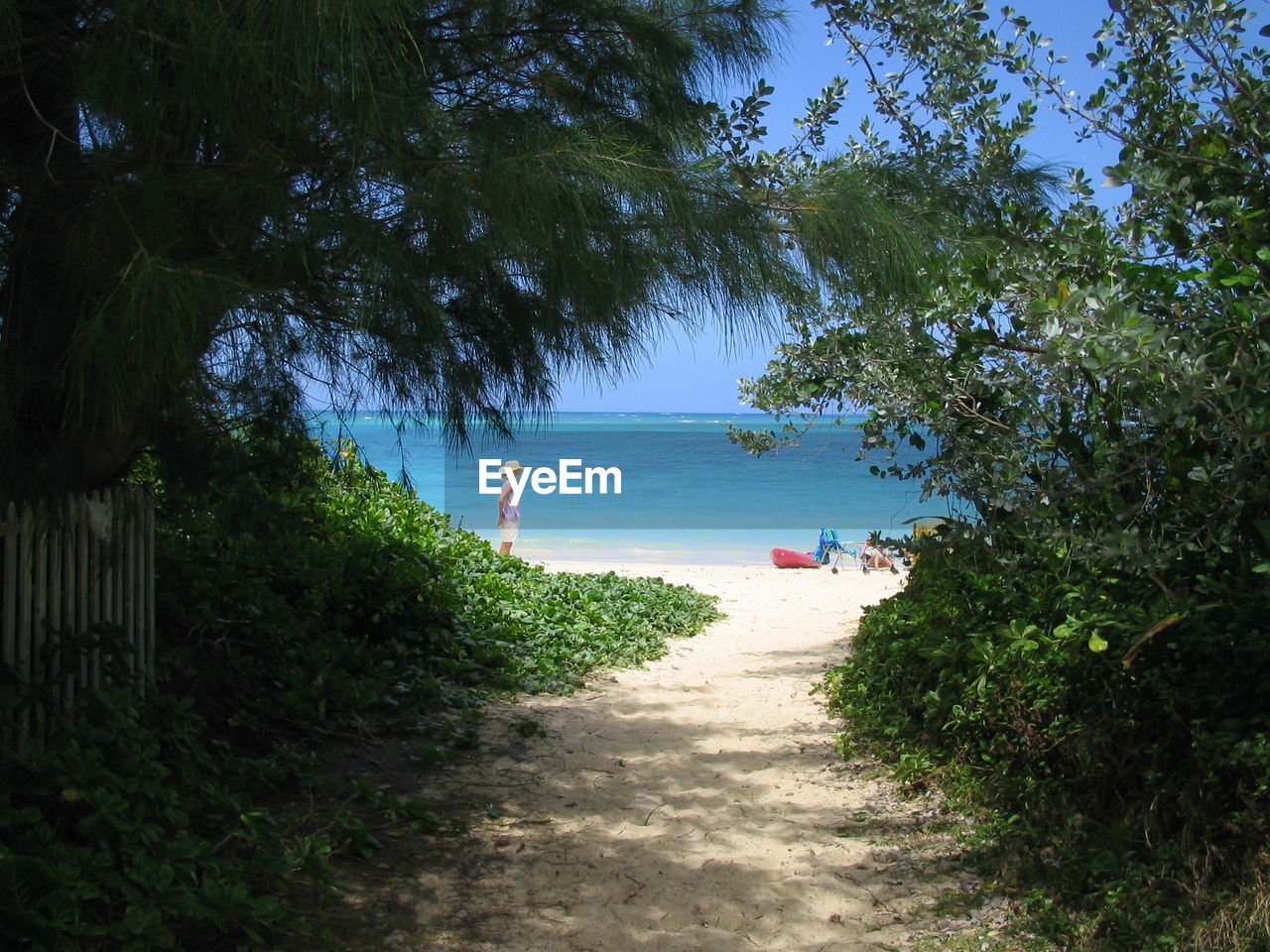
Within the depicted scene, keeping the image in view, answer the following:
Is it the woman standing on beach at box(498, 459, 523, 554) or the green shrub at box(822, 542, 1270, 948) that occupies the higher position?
the woman standing on beach at box(498, 459, 523, 554)

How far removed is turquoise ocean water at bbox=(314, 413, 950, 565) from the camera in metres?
23.6

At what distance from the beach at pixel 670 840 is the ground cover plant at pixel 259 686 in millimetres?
335

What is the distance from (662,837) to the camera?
14.0ft

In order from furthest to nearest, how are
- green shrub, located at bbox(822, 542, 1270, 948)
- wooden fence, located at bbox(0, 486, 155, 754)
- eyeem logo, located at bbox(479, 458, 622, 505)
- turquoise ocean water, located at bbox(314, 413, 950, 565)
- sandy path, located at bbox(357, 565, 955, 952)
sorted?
eyeem logo, located at bbox(479, 458, 622, 505) → turquoise ocean water, located at bbox(314, 413, 950, 565) → wooden fence, located at bbox(0, 486, 155, 754) → sandy path, located at bbox(357, 565, 955, 952) → green shrub, located at bbox(822, 542, 1270, 948)

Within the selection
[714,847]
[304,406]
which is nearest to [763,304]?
[304,406]

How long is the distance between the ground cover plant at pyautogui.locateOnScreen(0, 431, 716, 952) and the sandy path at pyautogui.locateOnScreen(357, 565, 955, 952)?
377mm

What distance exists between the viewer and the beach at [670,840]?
343cm

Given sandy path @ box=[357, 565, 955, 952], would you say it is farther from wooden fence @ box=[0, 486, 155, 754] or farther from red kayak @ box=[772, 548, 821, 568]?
red kayak @ box=[772, 548, 821, 568]

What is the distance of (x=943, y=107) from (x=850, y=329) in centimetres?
90

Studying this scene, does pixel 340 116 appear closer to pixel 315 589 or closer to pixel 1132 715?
pixel 1132 715

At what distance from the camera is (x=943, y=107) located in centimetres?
399

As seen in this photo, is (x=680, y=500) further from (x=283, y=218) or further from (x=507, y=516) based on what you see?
(x=283, y=218)

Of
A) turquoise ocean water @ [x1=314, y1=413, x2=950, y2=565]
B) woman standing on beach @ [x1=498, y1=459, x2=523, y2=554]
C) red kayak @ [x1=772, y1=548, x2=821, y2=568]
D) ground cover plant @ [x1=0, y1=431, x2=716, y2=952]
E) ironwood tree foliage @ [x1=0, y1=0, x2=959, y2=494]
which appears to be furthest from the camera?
turquoise ocean water @ [x1=314, y1=413, x2=950, y2=565]

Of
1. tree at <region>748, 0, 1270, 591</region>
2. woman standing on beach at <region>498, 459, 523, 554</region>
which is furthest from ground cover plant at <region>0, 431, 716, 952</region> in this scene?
woman standing on beach at <region>498, 459, 523, 554</region>
